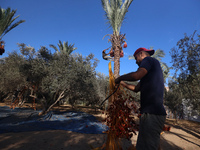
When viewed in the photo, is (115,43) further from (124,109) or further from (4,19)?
(4,19)

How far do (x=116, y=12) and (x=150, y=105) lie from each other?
9.72 metres

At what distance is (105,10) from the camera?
34.1 ft

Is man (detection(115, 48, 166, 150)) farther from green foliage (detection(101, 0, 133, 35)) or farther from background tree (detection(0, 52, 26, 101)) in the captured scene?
background tree (detection(0, 52, 26, 101))

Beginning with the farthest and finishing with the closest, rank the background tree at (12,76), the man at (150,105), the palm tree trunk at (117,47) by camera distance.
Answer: the background tree at (12,76) < the palm tree trunk at (117,47) < the man at (150,105)

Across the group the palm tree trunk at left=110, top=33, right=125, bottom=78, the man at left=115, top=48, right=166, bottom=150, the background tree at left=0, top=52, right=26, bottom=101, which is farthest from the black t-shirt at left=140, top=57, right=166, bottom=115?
the background tree at left=0, top=52, right=26, bottom=101

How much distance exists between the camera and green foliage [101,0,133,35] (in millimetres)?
9891

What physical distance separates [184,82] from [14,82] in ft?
57.5

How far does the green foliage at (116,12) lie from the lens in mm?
9891

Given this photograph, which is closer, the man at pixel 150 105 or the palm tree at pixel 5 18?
the man at pixel 150 105

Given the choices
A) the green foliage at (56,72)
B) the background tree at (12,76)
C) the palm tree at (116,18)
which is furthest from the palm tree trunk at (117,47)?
the background tree at (12,76)

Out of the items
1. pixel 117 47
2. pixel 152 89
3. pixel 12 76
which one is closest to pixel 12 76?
pixel 12 76

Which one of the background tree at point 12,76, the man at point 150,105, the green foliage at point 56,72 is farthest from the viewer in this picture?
the background tree at point 12,76

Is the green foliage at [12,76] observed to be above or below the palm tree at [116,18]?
below

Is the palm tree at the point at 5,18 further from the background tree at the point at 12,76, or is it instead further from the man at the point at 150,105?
the man at the point at 150,105
